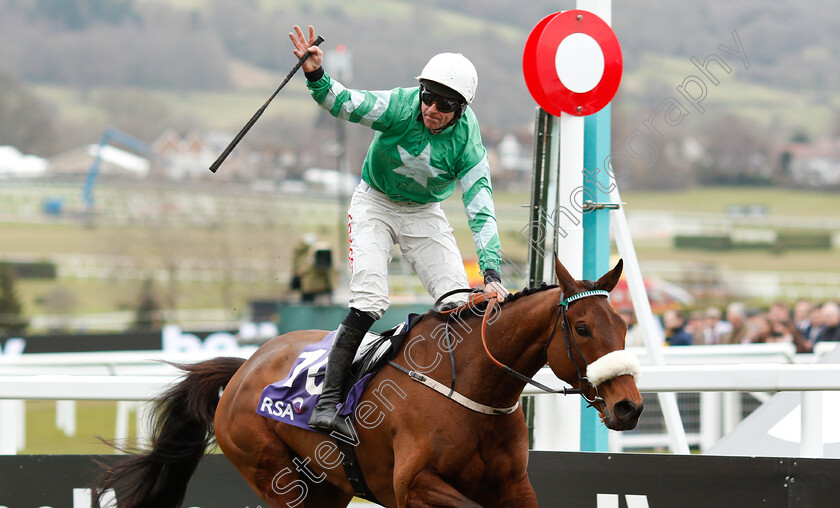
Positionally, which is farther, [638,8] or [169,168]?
[638,8]

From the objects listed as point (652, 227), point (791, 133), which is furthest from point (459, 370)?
point (791, 133)

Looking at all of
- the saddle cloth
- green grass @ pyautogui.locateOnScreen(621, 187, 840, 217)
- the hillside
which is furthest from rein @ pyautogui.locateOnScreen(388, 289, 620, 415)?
the hillside

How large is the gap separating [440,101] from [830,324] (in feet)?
25.9

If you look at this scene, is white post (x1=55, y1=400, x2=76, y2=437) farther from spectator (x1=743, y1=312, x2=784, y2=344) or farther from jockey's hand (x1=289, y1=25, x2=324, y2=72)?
spectator (x1=743, y1=312, x2=784, y2=344)

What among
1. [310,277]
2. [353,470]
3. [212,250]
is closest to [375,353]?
[353,470]

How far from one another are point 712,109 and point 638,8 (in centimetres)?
1544

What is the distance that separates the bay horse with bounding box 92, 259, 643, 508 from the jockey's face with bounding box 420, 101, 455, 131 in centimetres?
72

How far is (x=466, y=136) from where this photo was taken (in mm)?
3805

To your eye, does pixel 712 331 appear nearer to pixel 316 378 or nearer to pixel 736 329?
pixel 736 329

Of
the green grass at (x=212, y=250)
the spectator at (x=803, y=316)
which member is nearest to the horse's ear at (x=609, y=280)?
the spectator at (x=803, y=316)

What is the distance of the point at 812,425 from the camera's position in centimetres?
393

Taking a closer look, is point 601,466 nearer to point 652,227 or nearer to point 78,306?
point 78,306

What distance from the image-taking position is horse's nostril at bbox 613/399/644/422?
2.95 meters

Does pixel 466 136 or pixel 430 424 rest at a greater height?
pixel 466 136
